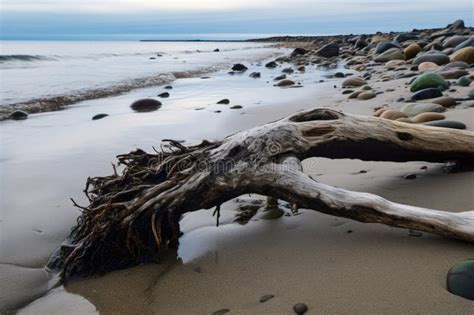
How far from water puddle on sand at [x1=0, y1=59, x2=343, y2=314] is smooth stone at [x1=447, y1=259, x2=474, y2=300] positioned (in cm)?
210

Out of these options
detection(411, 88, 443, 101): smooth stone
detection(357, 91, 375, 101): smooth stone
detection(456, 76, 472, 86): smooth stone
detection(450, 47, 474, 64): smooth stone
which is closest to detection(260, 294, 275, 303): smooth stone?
detection(411, 88, 443, 101): smooth stone

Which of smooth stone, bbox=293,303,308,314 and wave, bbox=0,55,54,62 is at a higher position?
smooth stone, bbox=293,303,308,314

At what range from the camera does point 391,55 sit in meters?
16.0

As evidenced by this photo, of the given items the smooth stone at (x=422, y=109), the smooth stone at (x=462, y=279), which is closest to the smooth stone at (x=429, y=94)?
the smooth stone at (x=422, y=109)

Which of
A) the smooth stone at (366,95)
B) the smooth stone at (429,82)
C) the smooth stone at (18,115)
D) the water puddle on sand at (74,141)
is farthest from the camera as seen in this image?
the smooth stone at (18,115)

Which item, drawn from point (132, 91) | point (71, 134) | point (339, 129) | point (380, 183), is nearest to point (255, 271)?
point (339, 129)

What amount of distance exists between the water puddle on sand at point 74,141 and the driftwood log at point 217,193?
39 centimetres

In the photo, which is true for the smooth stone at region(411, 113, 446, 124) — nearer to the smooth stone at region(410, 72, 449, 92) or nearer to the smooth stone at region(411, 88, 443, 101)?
the smooth stone at region(411, 88, 443, 101)

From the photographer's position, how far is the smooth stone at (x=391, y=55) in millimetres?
15850

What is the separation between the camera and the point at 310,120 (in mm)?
3242

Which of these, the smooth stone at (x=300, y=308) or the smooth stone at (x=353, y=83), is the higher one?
the smooth stone at (x=300, y=308)

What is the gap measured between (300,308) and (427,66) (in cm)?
1045

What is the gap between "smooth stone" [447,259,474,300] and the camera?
1817mm

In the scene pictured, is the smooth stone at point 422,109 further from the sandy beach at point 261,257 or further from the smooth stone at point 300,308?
the smooth stone at point 300,308
